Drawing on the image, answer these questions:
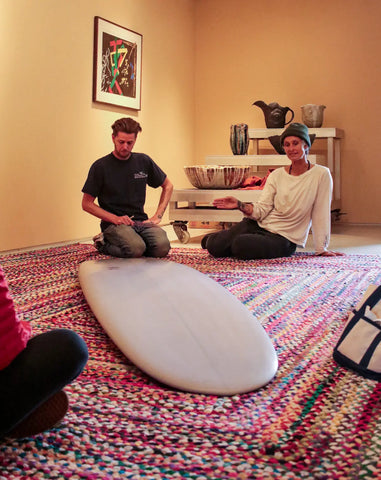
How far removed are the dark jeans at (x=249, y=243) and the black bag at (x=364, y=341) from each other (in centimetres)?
168

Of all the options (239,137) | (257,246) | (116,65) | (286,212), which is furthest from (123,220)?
(239,137)

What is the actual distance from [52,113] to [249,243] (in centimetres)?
181

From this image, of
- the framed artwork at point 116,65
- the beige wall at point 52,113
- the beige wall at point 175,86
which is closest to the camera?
the beige wall at point 52,113

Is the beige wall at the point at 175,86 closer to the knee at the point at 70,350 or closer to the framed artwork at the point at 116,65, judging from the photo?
the framed artwork at the point at 116,65

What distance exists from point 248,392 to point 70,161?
330cm

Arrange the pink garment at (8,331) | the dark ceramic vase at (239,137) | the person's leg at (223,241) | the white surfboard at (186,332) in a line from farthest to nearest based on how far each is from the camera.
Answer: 1. the dark ceramic vase at (239,137)
2. the person's leg at (223,241)
3. the white surfboard at (186,332)
4. the pink garment at (8,331)

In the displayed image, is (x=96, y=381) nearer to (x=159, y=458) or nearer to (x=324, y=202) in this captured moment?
(x=159, y=458)

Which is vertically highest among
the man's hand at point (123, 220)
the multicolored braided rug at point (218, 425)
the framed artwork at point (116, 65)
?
the framed artwork at point (116, 65)

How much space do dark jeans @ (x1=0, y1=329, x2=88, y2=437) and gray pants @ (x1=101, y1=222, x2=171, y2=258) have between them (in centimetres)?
201

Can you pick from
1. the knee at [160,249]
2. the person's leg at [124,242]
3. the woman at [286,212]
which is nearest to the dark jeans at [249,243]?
the woman at [286,212]

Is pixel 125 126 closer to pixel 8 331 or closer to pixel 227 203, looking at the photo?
pixel 227 203

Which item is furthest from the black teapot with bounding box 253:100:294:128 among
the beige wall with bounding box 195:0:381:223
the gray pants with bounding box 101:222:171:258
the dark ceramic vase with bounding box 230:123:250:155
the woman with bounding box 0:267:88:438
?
the woman with bounding box 0:267:88:438

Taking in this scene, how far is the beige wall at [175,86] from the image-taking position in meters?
3.75

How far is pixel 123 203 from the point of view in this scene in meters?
3.12
